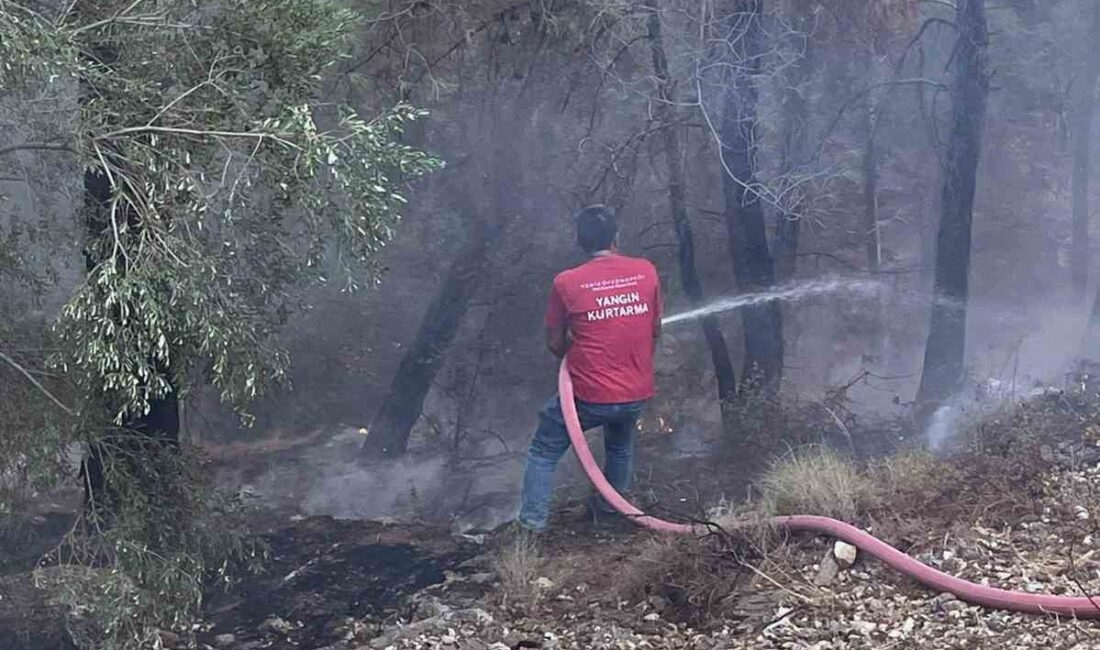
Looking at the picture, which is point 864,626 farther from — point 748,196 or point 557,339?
point 748,196

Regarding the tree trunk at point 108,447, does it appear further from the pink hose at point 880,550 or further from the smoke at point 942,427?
the smoke at point 942,427

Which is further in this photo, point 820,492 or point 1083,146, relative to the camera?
point 1083,146

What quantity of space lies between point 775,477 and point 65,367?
11.1 feet

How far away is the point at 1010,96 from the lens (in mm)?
13070

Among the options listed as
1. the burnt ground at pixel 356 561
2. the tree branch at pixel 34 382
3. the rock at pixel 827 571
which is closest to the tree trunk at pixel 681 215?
the burnt ground at pixel 356 561

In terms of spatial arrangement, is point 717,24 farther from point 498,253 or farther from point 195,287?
point 195,287

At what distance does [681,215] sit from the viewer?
9844 mm

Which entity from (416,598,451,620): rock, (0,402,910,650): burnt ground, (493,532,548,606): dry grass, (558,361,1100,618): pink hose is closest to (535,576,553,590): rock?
(493,532,548,606): dry grass

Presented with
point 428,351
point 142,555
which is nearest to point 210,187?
point 142,555

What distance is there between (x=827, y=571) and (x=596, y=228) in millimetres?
2192

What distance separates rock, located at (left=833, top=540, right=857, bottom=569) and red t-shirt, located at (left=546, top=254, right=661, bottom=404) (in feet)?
5.18

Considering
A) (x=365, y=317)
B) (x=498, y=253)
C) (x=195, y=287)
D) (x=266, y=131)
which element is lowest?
(x=365, y=317)

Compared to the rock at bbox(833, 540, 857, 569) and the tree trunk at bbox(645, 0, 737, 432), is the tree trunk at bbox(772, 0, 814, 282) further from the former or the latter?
the rock at bbox(833, 540, 857, 569)

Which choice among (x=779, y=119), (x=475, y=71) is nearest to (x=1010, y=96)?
(x=779, y=119)
